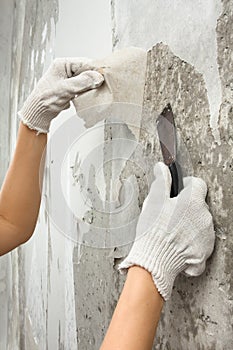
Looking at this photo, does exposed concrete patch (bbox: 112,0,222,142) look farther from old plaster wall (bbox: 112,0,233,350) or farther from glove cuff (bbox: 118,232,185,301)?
glove cuff (bbox: 118,232,185,301)

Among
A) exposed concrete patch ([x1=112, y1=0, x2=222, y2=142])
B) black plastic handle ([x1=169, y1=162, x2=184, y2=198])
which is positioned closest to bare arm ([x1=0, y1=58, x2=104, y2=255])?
exposed concrete patch ([x1=112, y1=0, x2=222, y2=142])

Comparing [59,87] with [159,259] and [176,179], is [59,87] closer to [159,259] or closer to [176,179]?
[176,179]

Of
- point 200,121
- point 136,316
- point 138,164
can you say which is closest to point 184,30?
point 200,121

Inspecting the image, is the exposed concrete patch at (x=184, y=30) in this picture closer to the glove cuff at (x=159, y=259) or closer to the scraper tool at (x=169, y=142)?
the scraper tool at (x=169, y=142)

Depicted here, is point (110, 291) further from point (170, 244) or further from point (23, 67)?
point (23, 67)

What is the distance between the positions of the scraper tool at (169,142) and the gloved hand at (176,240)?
0.05 meters

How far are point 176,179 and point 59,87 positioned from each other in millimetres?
376

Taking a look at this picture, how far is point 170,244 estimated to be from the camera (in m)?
0.89

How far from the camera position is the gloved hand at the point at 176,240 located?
884 millimetres

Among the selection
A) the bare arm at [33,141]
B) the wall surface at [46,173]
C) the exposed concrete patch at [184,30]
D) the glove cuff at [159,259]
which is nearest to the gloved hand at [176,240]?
the glove cuff at [159,259]

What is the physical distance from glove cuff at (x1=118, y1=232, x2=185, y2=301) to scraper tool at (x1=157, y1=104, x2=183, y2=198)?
12 centimetres

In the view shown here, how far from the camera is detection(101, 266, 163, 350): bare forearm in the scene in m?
0.84

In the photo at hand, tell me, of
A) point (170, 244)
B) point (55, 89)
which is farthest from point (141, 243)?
point (55, 89)

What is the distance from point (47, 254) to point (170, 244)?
138 cm
